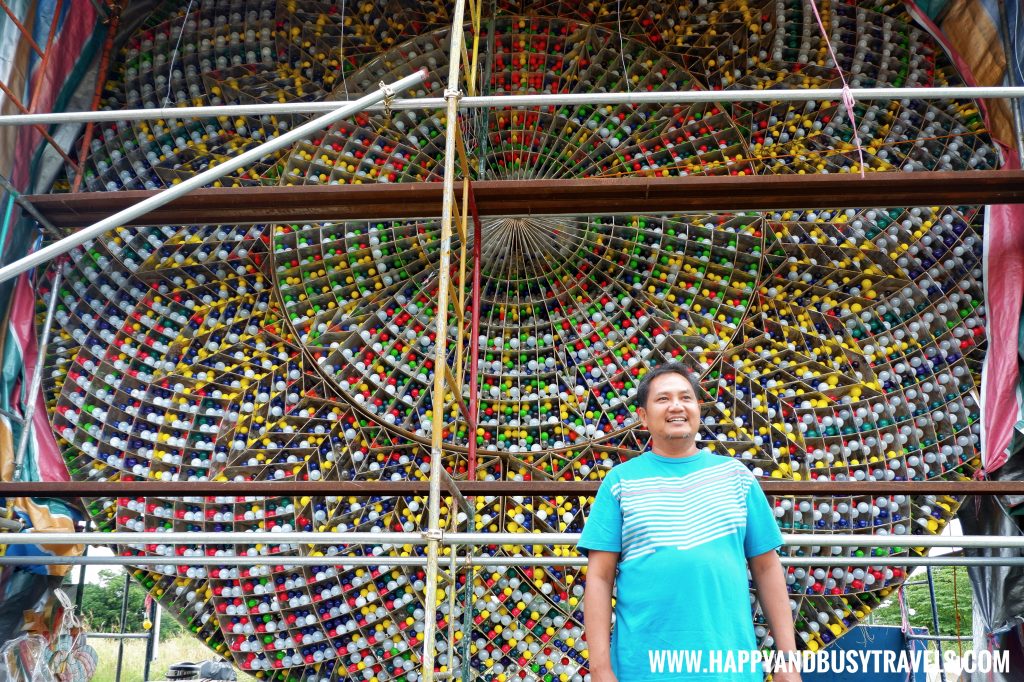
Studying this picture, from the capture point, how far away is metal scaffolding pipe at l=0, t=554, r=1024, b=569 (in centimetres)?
344

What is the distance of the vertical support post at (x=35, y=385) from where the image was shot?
3.99 metres

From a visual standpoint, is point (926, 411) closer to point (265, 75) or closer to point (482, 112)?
point (482, 112)

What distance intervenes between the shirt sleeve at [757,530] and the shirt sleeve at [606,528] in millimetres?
259

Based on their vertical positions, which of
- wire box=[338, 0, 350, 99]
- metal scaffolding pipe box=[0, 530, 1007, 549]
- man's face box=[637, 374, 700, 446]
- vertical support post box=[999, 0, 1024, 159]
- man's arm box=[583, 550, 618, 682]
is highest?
wire box=[338, 0, 350, 99]

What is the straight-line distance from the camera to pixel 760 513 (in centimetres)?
184

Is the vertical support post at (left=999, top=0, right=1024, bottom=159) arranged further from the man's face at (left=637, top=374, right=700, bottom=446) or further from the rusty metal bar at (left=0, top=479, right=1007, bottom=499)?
the man's face at (left=637, top=374, right=700, bottom=446)

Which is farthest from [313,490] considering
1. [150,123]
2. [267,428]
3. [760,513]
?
[150,123]

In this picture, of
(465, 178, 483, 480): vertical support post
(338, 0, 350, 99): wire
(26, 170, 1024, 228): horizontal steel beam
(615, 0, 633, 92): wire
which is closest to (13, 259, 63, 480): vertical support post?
(26, 170, 1024, 228): horizontal steel beam

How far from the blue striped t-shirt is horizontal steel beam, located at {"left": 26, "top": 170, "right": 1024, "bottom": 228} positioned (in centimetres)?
220

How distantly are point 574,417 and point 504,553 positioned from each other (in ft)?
2.36

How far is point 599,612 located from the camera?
69.4 inches

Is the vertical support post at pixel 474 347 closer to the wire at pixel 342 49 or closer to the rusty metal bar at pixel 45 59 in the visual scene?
the wire at pixel 342 49

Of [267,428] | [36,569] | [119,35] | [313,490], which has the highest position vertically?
[119,35]

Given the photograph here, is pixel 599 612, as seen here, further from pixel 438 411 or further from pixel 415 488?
pixel 415 488
